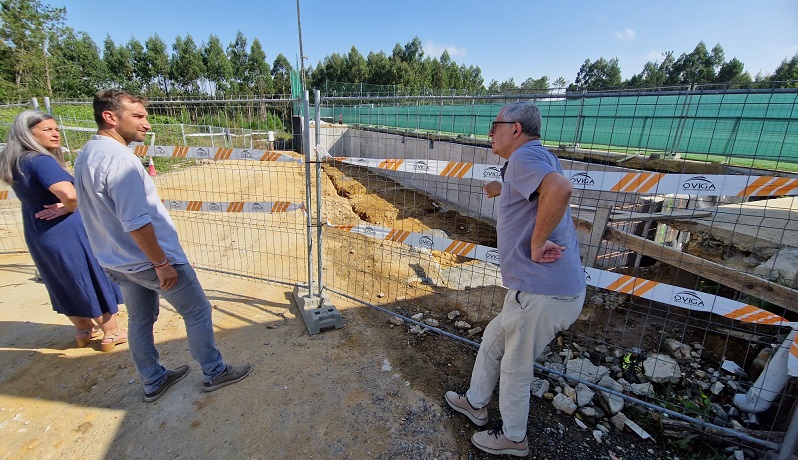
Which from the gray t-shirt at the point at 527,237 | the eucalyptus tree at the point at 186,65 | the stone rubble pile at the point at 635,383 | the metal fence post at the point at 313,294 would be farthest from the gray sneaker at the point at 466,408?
the eucalyptus tree at the point at 186,65

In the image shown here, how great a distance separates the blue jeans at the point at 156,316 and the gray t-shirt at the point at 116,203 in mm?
122

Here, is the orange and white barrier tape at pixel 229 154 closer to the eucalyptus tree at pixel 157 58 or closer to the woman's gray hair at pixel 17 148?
the woman's gray hair at pixel 17 148

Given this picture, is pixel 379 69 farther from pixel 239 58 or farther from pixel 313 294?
pixel 313 294

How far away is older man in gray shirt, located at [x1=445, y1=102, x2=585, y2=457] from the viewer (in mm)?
1710

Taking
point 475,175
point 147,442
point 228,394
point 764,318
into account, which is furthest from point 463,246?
point 147,442

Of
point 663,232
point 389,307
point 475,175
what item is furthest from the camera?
point 663,232

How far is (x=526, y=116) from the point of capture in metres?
1.82

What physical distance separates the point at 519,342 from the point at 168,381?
257 cm

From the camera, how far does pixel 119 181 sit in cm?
188

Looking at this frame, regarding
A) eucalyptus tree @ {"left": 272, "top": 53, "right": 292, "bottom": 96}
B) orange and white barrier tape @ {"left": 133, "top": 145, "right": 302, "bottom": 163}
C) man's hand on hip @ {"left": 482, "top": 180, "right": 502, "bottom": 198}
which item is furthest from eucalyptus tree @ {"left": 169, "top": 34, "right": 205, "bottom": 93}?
man's hand on hip @ {"left": 482, "top": 180, "right": 502, "bottom": 198}

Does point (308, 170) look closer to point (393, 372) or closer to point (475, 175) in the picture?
point (475, 175)

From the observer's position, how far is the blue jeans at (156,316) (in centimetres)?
224

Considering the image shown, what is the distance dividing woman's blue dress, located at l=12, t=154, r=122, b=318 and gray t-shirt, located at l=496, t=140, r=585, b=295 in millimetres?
3096

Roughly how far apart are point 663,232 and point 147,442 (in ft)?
21.0
